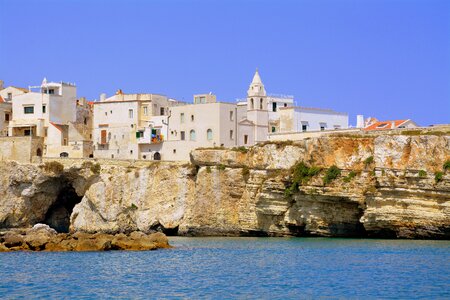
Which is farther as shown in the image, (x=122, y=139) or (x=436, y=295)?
(x=122, y=139)

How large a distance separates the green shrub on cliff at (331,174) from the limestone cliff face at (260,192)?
17cm

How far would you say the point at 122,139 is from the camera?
7438cm

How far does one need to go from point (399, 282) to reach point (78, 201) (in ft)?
134

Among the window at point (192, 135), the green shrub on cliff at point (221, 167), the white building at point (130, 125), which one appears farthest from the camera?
the white building at point (130, 125)

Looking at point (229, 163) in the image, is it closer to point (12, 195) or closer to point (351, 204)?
point (351, 204)

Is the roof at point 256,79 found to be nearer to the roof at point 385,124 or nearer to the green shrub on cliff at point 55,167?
the roof at point 385,124

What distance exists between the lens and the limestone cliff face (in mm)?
47562

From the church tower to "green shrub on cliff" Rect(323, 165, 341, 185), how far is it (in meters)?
20.1

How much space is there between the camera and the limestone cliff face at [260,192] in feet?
156

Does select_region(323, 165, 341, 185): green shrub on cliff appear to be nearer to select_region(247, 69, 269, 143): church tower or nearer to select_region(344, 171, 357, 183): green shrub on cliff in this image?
select_region(344, 171, 357, 183): green shrub on cliff

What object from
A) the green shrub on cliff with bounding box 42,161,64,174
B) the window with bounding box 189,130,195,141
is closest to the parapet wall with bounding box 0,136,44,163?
the green shrub on cliff with bounding box 42,161,64,174

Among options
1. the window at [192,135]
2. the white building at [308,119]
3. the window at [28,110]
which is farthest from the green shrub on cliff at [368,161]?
the window at [28,110]

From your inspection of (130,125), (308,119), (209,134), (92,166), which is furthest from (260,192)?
(130,125)

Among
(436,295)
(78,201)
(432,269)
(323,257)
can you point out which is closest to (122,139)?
(78,201)
